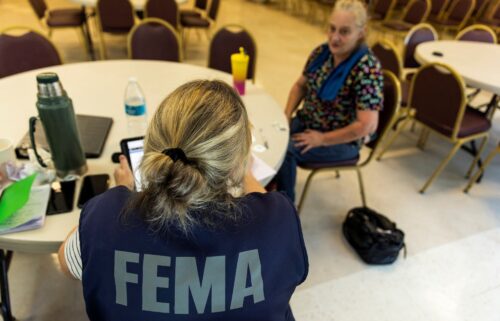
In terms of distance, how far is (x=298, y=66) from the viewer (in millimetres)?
4496

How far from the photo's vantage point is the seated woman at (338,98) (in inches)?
65.4

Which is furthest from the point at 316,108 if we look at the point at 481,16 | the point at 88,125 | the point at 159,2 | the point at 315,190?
the point at 481,16

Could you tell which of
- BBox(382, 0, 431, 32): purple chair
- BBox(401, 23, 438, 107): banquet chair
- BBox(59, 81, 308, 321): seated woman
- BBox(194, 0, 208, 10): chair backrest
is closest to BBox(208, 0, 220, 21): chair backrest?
BBox(194, 0, 208, 10): chair backrest

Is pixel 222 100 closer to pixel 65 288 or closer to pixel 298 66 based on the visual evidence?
pixel 65 288

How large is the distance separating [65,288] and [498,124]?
3.90 m

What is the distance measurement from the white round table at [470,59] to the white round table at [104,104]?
155cm

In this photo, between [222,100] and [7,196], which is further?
[7,196]

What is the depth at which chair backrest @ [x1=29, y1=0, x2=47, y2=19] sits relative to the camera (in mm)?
3733

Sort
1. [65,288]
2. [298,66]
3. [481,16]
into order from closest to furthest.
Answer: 1. [65,288]
2. [298,66]
3. [481,16]

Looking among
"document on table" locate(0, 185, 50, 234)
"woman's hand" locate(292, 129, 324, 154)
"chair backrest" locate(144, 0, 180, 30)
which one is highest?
"document on table" locate(0, 185, 50, 234)

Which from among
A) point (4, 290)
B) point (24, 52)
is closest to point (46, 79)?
point (4, 290)

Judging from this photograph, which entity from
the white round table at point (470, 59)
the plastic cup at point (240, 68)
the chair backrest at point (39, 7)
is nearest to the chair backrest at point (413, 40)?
the white round table at point (470, 59)

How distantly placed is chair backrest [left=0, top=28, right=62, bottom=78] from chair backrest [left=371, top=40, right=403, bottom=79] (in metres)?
2.30

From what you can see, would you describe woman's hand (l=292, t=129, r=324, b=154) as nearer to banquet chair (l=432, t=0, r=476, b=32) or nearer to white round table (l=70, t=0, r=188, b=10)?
white round table (l=70, t=0, r=188, b=10)
